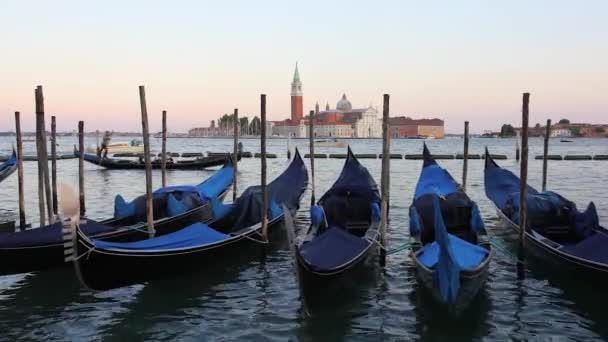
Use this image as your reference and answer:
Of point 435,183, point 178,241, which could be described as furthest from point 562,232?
point 178,241

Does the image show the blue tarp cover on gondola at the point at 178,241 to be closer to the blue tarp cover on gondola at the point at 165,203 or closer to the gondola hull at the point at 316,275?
the gondola hull at the point at 316,275

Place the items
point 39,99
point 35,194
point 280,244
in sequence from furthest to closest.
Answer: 1. point 35,194
2. point 280,244
3. point 39,99

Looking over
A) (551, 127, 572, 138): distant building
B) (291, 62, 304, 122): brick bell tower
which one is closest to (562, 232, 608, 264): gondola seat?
(291, 62, 304, 122): brick bell tower

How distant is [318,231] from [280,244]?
4.52ft

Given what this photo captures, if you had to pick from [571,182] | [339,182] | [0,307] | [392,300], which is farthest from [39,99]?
[571,182]

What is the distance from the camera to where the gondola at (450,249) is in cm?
462

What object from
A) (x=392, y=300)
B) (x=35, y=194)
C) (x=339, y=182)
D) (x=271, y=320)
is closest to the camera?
(x=271, y=320)

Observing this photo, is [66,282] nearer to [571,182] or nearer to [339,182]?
[339,182]

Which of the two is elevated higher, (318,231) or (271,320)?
(318,231)

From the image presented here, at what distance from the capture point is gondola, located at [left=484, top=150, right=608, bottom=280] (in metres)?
5.49

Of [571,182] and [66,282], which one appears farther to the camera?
[571,182]

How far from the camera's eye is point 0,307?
213 inches

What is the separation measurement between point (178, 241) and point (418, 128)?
110325 millimetres

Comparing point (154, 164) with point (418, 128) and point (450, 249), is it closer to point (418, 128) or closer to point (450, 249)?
point (450, 249)
